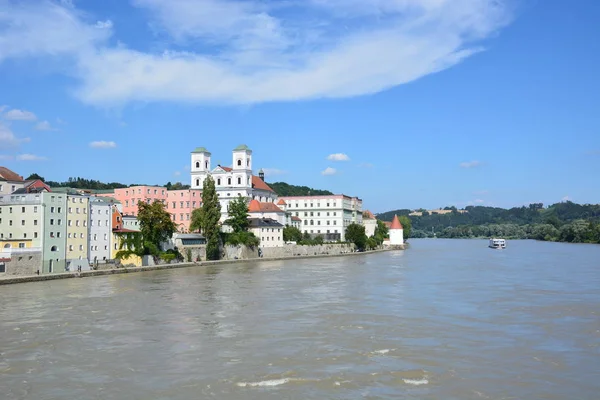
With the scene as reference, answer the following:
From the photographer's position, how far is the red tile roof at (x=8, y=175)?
2202 inches

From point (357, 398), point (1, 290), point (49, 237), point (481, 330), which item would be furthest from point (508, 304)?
point (49, 237)

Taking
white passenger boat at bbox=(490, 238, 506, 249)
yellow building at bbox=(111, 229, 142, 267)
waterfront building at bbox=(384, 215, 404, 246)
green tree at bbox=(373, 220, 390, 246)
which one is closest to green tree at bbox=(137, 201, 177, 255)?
yellow building at bbox=(111, 229, 142, 267)

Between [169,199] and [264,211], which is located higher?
[169,199]

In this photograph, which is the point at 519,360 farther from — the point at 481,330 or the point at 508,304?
the point at 508,304

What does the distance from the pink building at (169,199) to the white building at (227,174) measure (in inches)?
207

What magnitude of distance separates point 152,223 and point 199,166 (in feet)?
94.8

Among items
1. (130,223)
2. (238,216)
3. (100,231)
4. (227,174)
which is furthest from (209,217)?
(227,174)

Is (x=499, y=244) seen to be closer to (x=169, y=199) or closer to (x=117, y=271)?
(x=169, y=199)

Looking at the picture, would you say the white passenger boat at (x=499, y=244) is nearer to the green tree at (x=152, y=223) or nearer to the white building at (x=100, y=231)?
the green tree at (x=152, y=223)

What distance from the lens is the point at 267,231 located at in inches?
2844

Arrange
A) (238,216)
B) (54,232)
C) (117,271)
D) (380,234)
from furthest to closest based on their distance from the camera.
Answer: (380,234), (238,216), (117,271), (54,232)

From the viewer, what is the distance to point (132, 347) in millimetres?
18719

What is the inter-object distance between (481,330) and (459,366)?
18.7ft

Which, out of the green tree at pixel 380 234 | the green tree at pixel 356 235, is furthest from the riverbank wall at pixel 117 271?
the green tree at pixel 380 234
